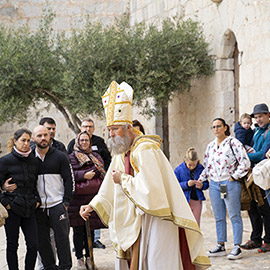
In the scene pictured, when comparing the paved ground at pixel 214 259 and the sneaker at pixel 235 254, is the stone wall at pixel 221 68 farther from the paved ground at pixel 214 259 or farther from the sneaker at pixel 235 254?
the sneaker at pixel 235 254

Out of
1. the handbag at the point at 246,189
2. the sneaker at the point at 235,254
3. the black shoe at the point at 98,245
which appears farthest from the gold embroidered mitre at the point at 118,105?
the black shoe at the point at 98,245

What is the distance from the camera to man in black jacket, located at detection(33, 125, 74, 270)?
5.66 meters

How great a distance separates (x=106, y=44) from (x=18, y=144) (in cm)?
469

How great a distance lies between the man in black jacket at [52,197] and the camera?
18.6ft

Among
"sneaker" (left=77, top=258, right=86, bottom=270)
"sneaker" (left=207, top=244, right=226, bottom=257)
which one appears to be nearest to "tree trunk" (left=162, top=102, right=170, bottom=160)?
"sneaker" (left=207, top=244, right=226, bottom=257)

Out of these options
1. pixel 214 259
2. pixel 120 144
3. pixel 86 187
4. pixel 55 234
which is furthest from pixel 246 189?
pixel 120 144

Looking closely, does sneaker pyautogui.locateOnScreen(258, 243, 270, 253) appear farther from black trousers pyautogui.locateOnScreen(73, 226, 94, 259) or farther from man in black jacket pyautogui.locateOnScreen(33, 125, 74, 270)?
man in black jacket pyautogui.locateOnScreen(33, 125, 74, 270)

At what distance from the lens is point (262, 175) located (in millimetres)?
6203

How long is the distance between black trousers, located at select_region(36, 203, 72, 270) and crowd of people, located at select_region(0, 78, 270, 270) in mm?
11

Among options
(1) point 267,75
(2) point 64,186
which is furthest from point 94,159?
(1) point 267,75

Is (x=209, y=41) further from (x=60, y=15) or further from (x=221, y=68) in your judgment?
(x=60, y=15)

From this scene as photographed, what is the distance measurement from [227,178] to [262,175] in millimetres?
543

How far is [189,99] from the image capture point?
431 inches

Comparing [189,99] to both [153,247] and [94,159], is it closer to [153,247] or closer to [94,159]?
[94,159]
